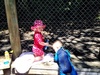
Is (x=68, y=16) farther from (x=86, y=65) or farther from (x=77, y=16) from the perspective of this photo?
(x=86, y=65)

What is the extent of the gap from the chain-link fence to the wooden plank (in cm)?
186

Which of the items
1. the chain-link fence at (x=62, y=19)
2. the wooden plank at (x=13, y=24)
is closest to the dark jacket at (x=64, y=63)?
the wooden plank at (x=13, y=24)

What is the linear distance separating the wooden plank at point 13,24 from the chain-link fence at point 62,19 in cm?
186

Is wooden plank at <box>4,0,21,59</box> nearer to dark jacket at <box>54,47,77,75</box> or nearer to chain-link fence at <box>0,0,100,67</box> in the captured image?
dark jacket at <box>54,47,77,75</box>

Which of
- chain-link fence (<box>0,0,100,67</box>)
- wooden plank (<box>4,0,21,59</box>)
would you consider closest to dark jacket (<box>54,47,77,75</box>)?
wooden plank (<box>4,0,21,59</box>)

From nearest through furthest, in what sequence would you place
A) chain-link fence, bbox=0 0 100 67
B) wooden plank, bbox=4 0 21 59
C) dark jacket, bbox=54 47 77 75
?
dark jacket, bbox=54 47 77 75, wooden plank, bbox=4 0 21 59, chain-link fence, bbox=0 0 100 67

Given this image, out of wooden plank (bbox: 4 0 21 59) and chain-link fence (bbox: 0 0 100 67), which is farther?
chain-link fence (bbox: 0 0 100 67)

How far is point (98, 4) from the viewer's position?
8.88 m

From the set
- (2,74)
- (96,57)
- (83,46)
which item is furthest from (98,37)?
(2,74)

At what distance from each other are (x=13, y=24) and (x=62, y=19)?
4800 millimetres

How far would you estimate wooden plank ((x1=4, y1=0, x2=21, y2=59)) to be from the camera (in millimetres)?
3746

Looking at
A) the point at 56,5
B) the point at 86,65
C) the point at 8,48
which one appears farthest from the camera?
the point at 56,5

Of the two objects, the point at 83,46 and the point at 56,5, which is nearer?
the point at 83,46

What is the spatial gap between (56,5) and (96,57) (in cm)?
414
